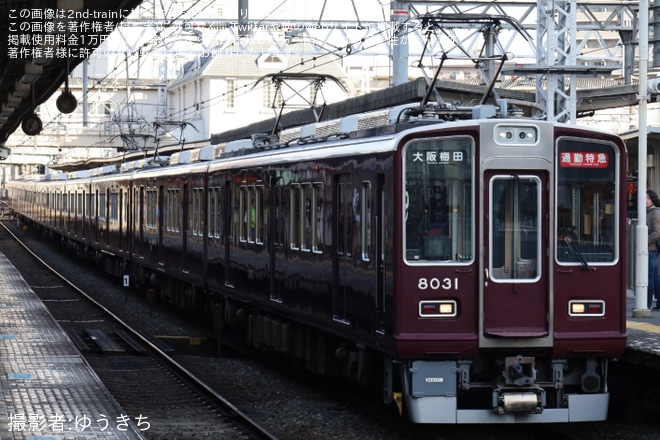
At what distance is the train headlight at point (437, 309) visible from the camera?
9680 mm

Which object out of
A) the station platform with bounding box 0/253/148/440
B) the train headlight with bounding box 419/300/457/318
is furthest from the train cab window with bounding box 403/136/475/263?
the station platform with bounding box 0/253/148/440

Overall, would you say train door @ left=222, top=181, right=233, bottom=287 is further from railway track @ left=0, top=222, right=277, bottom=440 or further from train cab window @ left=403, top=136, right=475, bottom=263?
train cab window @ left=403, top=136, right=475, bottom=263

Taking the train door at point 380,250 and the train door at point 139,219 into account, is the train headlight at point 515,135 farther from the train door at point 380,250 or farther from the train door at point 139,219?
the train door at point 139,219

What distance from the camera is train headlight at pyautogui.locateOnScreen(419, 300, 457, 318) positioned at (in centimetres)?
968

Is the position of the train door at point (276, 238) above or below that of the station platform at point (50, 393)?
above

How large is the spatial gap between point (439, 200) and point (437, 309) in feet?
2.77

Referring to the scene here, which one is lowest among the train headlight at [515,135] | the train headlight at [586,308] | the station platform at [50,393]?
the station platform at [50,393]

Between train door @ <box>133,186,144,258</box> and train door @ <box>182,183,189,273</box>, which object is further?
train door @ <box>133,186,144,258</box>

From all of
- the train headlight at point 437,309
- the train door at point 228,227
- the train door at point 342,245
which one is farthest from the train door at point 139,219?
the train headlight at point 437,309

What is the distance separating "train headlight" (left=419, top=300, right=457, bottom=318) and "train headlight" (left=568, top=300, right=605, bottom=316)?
0.96 meters

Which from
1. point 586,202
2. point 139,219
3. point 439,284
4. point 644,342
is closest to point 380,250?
point 439,284

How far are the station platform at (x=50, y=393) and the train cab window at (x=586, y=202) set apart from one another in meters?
3.78

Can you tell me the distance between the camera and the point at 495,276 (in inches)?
384

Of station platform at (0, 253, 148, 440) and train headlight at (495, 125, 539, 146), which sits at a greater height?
train headlight at (495, 125, 539, 146)
